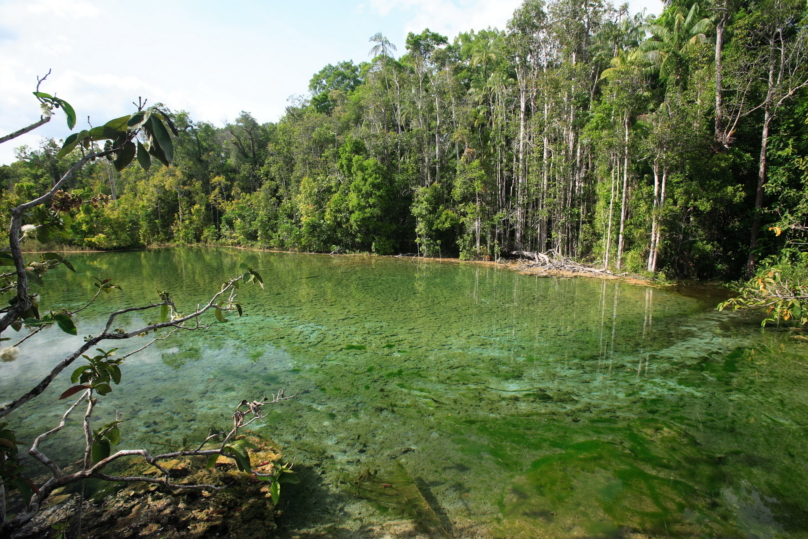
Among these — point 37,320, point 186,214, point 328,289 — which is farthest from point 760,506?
point 186,214

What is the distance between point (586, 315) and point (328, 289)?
20.4 feet

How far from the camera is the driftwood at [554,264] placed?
44.1 feet

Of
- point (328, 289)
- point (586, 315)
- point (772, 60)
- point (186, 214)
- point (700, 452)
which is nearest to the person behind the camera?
point (700, 452)

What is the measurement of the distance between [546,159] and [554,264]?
4476 mm

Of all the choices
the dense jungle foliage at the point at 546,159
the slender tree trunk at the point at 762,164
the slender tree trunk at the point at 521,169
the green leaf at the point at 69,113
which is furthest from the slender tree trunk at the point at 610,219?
the green leaf at the point at 69,113

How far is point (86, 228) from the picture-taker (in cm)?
2144

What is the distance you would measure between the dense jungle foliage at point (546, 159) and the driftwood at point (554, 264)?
50 centimetres

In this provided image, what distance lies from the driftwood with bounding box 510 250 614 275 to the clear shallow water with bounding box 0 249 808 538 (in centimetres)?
530

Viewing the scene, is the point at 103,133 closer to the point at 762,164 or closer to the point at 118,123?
the point at 118,123

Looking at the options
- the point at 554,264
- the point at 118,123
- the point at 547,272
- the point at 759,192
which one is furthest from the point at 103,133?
the point at 554,264

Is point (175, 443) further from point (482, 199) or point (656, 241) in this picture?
point (482, 199)

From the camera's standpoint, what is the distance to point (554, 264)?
573 inches

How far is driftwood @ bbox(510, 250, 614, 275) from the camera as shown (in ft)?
44.1

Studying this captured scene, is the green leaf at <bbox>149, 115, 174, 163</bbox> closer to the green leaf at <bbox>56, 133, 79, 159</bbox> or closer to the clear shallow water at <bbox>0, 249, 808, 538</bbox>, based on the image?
the green leaf at <bbox>56, 133, 79, 159</bbox>
